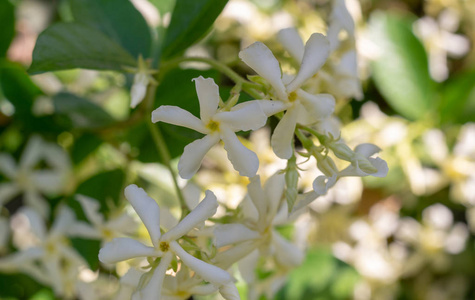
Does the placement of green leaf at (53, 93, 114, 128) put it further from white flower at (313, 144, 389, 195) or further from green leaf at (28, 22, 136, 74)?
white flower at (313, 144, 389, 195)

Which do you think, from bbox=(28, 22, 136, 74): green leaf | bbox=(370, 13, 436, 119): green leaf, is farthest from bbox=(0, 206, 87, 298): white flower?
bbox=(370, 13, 436, 119): green leaf

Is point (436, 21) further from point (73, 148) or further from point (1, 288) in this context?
point (1, 288)

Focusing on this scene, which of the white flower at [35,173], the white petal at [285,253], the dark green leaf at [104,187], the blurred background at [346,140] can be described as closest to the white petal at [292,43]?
the blurred background at [346,140]

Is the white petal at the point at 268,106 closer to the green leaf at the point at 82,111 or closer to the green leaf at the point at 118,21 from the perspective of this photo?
the green leaf at the point at 118,21

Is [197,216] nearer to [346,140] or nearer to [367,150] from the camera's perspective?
[367,150]

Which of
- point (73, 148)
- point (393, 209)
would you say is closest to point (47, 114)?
point (73, 148)
